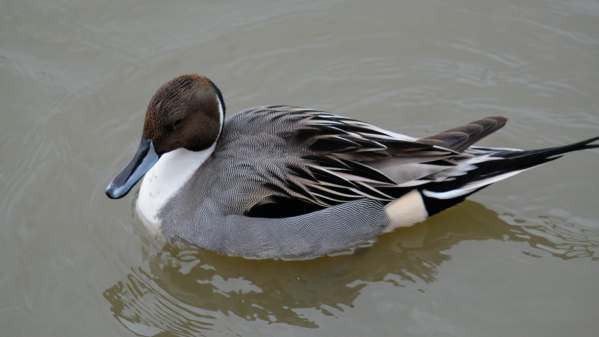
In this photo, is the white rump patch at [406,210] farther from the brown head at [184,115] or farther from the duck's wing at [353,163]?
the brown head at [184,115]

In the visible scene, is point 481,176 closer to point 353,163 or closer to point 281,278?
point 353,163

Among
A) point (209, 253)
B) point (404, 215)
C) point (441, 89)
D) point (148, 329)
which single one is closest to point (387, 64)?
point (441, 89)

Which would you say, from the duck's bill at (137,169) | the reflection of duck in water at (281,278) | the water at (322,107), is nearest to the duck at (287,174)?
the duck's bill at (137,169)

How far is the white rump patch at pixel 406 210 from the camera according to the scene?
5707 mm

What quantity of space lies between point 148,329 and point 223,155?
4.36 feet

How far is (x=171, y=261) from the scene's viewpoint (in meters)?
5.91

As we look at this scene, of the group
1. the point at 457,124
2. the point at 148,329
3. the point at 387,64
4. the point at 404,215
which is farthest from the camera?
the point at 387,64

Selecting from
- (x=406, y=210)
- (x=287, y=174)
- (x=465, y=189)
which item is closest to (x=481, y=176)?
(x=465, y=189)

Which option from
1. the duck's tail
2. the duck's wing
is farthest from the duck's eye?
the duck's tail

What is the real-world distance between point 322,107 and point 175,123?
1.93m

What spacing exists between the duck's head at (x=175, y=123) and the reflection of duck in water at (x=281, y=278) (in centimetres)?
72

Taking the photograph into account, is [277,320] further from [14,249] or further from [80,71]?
[80,71]

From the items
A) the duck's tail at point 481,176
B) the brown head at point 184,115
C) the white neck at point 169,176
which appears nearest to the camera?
the brown head at point 184,115

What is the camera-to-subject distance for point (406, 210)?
5777 millimetres
